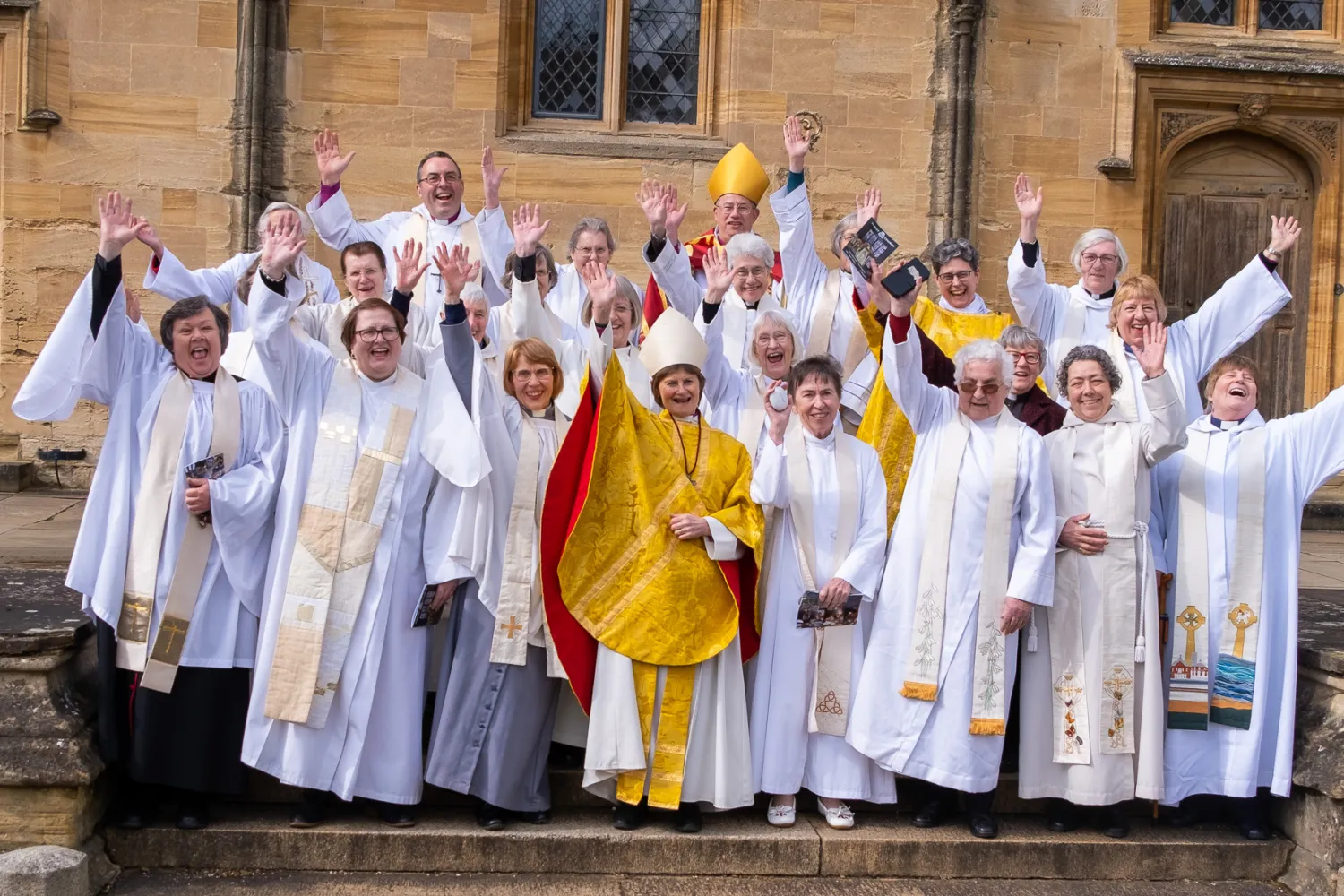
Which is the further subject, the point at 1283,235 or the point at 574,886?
the point at 1283,235

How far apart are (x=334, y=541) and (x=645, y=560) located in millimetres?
1098

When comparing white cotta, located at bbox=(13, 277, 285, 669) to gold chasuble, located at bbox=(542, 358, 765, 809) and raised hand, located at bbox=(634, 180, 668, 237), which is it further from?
raised hand, located at bbox=(634, 180, 668, 237)

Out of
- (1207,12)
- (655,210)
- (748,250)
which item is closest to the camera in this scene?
(748,250)

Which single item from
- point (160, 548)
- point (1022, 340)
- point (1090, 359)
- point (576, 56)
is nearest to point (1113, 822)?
point (1090, 359)

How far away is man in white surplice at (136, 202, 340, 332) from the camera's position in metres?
5.91

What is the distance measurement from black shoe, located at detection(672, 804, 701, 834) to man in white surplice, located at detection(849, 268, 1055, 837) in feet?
2.05

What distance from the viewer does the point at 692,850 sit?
16.4 feet

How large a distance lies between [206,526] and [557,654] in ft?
4.28

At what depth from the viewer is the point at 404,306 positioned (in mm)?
5422

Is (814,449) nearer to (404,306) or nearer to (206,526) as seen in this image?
(404,306)

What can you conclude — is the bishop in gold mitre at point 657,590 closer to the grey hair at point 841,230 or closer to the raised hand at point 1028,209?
the grey hair at point 841,230

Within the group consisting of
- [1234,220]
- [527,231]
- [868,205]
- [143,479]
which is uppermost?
[1234,220]

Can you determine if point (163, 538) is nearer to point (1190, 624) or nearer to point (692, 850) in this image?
point (692, 850)

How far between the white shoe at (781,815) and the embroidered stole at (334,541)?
A: 1616 millimetres
